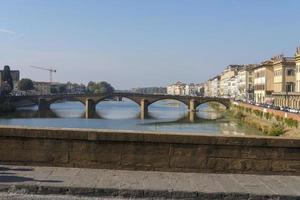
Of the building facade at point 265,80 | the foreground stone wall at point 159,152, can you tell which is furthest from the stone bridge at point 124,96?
the foreground stone wall at point 159,152

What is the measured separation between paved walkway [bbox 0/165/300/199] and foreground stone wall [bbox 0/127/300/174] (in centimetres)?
22

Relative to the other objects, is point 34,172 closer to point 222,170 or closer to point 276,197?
point 222,170

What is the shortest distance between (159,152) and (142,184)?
135 centimetres

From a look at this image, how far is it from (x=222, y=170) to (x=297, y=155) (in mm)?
1242

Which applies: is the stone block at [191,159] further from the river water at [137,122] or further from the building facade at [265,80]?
the building facade at [265,80]

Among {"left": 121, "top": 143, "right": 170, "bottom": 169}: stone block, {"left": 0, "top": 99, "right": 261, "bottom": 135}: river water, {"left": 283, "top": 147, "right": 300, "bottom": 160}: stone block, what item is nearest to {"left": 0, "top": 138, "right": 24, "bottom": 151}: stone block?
{"left": 121, "top": 143, "right": 170, "bottom": 169}: stone block

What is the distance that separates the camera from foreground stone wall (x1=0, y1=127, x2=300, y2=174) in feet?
28.1

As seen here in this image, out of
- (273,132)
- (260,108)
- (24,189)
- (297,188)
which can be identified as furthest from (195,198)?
(260,108)

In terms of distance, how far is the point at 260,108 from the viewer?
74312 mm

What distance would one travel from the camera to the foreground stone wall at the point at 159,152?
8578 millimetres

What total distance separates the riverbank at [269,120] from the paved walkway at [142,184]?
41.1 metres

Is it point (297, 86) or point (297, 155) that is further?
point (297, 86)

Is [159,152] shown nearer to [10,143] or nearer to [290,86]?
[10,143]

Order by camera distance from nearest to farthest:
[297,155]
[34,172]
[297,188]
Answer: [297,188] → [34,172] → [297,155]
